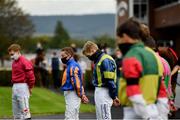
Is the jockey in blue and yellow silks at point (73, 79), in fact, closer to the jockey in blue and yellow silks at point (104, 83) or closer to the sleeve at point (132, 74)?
the jockey in blue and yellow silks at point (104, 83)

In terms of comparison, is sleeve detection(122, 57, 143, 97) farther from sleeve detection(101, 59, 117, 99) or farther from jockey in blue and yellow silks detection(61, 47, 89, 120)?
jockey in blue and yellow silks detection(61, 47, 89, 120)

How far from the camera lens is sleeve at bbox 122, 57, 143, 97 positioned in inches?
251

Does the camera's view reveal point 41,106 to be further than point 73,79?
Yes

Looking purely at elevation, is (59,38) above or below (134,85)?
above

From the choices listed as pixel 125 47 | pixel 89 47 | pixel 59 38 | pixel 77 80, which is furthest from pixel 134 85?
pixel 59 38

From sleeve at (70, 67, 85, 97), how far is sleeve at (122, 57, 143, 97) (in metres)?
5.15

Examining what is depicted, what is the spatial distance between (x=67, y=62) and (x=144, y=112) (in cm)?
554

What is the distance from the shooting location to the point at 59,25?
17788 centimetres

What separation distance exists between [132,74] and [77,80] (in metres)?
5.28

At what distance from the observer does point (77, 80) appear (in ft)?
38.1

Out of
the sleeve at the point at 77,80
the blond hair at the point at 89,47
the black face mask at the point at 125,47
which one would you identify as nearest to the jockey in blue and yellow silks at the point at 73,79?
the sleeve at the point at 77,80

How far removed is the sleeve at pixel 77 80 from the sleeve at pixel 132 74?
5.15 meters

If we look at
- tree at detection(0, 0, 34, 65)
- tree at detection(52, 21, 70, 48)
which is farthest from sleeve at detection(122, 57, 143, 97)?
tree at detection(52, 21, 70, 48)

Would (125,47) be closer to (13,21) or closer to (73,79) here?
(73,79)
